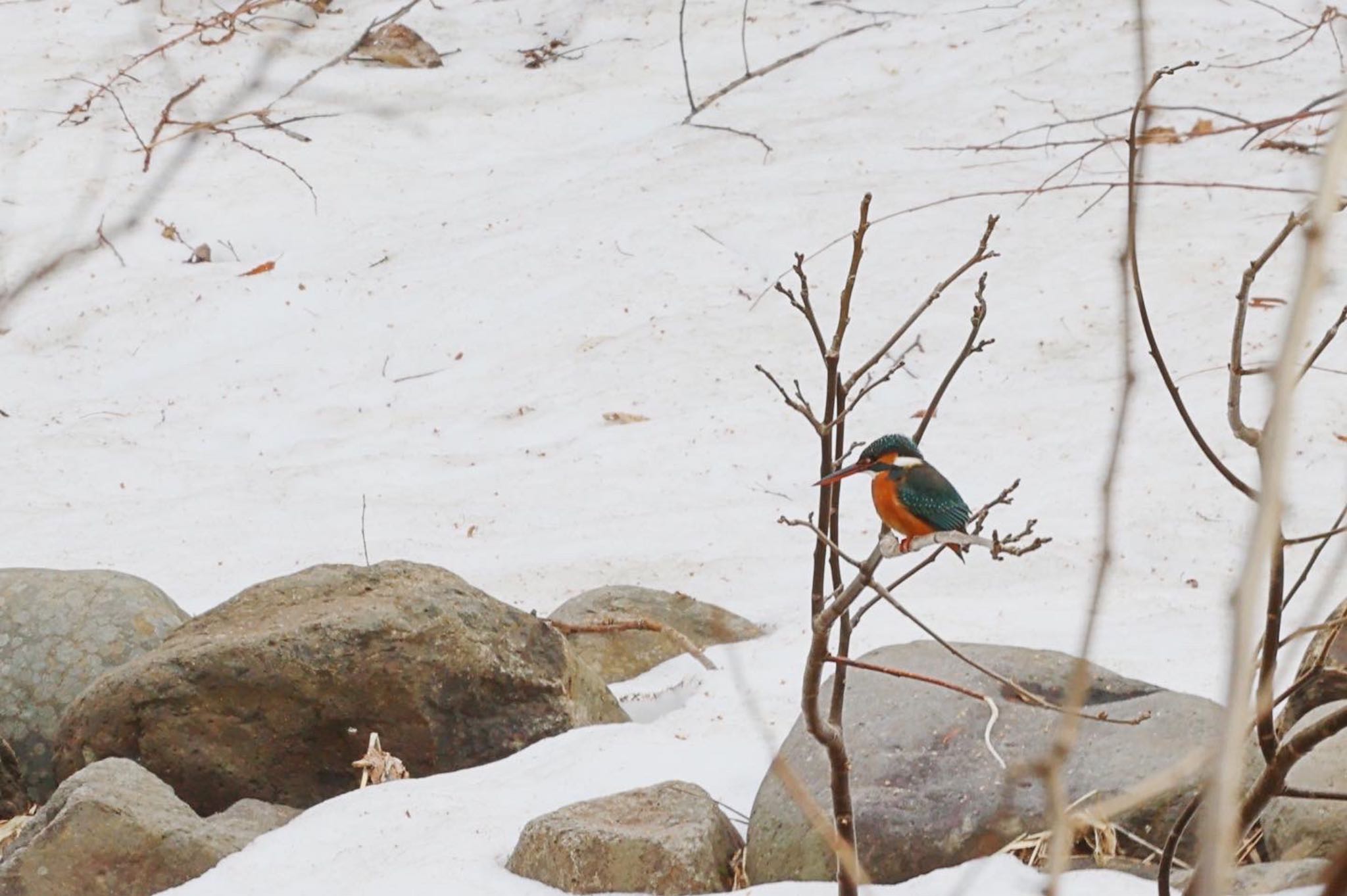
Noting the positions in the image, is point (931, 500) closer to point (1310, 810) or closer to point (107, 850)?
point (1310, 810)

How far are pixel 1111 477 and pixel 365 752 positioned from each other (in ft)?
11.5

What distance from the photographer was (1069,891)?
2775mm

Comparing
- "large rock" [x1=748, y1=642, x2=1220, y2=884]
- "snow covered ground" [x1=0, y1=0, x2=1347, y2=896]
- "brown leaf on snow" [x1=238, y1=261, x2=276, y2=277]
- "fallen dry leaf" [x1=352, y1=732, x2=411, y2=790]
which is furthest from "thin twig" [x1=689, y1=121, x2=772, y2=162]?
"large rock" [x1=748, y1=642, x2=1220, y2=884]

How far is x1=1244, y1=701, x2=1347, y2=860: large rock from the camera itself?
284cm

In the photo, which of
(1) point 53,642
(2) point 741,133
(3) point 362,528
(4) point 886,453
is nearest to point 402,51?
(2) point 741,133

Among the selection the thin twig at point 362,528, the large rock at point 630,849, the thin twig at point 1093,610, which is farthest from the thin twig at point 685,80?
the thin twig at point 1093,610

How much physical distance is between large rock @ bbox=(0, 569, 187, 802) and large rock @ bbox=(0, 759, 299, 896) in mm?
1145

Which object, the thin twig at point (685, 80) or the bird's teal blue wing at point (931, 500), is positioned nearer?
the bird's teal blue wing at point (931, 500)

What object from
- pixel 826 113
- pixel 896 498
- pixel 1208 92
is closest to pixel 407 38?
pixel 826 113

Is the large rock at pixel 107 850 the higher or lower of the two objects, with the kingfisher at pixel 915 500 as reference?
lower

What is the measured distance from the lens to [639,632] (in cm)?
516

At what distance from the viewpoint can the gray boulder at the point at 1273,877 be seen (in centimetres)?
254

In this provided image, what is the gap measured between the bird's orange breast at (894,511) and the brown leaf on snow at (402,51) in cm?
818

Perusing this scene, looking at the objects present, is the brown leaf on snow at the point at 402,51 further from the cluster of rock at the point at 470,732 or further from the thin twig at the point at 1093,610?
the thin twig at the point at 1093,610
